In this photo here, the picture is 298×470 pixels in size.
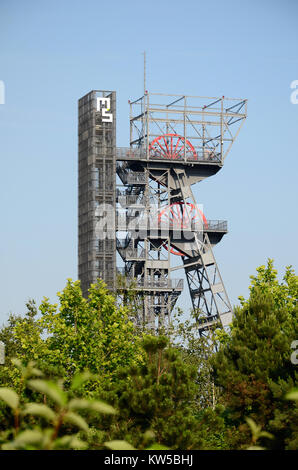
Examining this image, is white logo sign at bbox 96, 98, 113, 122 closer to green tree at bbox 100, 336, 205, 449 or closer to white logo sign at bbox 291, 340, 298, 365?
white logo sign at bbox 291, 340, 298, 365

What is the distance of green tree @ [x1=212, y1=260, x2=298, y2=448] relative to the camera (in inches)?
1252

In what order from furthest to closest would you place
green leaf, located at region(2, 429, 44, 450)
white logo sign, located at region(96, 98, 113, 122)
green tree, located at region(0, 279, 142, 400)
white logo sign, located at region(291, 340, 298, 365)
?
1. white logo sign, located at region(96, 98, 113, 122)
2. green tree, located at region(0, 279, 142, 400)
3. white logo sign, located at region(291, 340, 298, 365)
4. green leaf, located at region(2, 429, 44, 450)

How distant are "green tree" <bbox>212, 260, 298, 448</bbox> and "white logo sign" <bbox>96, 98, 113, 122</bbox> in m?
47.5

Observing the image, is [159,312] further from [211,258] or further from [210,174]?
[210,174]

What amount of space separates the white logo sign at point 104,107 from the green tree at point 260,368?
1872 inches

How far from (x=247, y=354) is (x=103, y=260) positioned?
4632 cm

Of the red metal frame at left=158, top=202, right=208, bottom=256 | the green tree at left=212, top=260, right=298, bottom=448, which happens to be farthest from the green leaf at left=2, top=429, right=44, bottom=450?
the red metal frame at left=158, top=202, right=208, bottom=256

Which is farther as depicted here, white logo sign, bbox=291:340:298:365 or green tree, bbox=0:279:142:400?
green tree, bbox=0:279:142:400

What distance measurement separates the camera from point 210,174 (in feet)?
290

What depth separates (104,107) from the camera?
8444cm

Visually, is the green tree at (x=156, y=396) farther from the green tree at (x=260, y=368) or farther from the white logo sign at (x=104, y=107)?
the white logo sign at (x=104, y=107)

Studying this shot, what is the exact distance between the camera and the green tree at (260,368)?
3180 centimetres

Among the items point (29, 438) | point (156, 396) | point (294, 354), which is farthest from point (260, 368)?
point (29, 438)
